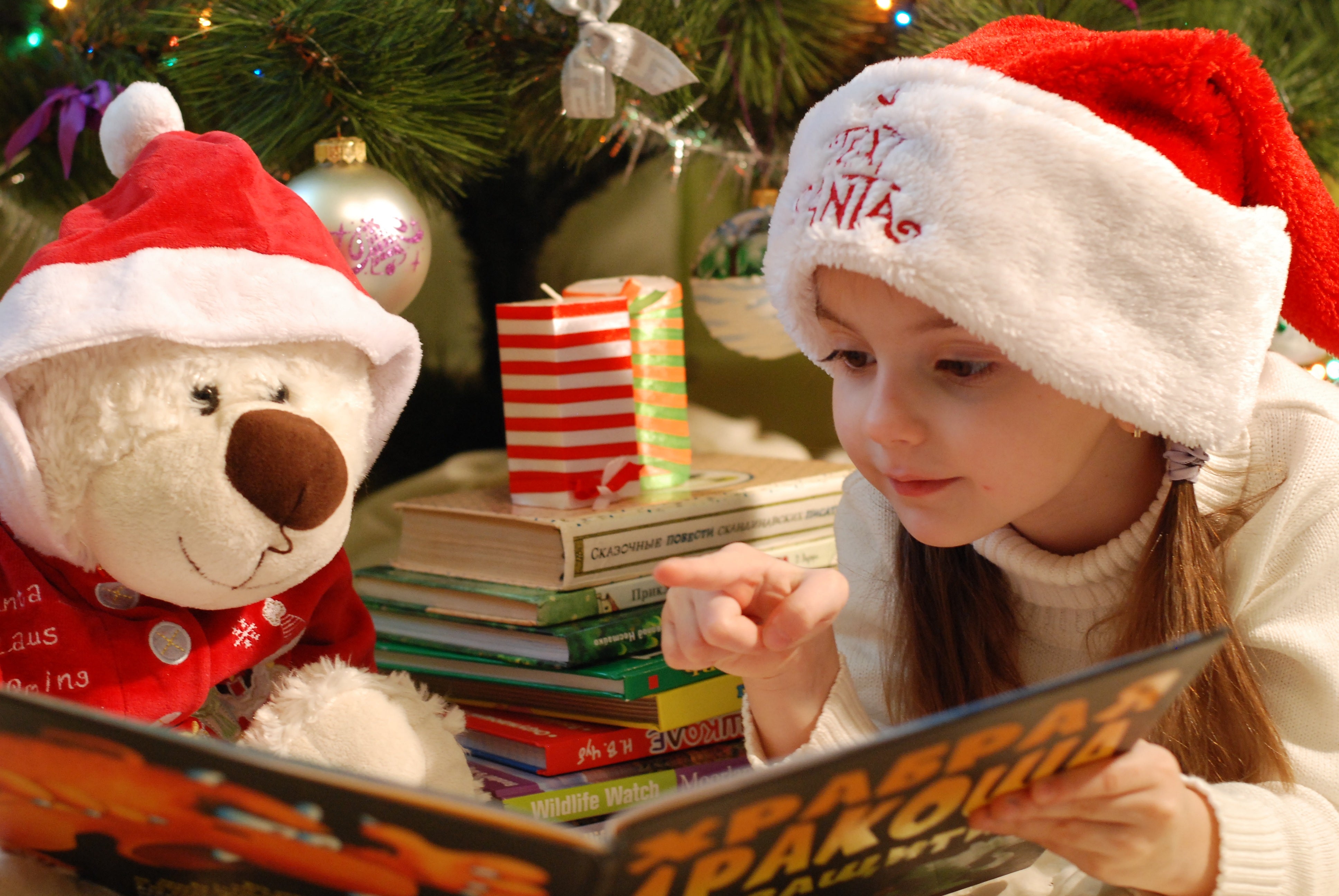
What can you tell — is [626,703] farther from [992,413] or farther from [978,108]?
[978,108]

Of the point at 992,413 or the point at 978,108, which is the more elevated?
the point at 978,108

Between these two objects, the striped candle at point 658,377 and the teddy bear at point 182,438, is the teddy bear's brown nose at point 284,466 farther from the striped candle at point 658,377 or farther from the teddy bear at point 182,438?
the striped candle at point 658,377

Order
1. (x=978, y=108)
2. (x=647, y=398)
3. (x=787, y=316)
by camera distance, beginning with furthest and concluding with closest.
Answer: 1. (x=647, y=398)
2. (x=787, y=316)
3. (x=978, y=108)

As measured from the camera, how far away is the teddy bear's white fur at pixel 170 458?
59cm

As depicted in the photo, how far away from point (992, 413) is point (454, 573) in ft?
1.74

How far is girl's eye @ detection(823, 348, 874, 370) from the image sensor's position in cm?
69

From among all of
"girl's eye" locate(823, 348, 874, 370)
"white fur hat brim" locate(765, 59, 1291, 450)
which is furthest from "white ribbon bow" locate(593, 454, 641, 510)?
"white fur hat brim" locate(765, 59, 1291, 450)

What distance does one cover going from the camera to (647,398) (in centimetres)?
110

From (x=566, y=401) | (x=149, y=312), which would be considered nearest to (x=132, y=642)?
(x=149, y=312)

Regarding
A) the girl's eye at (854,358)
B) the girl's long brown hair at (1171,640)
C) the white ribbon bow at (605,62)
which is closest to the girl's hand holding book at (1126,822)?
the girl's long brown hair at (1171,640)

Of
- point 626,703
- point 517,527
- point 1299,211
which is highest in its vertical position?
point 1299,211

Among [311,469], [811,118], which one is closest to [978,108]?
[811,118]

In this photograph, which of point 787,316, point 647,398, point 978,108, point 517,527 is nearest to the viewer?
point 978,108

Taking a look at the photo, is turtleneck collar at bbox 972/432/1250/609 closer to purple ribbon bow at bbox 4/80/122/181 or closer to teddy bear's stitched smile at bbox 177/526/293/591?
teddy bear's stitched smile at bbox 177/526/293/591
